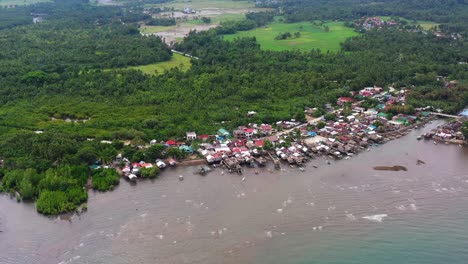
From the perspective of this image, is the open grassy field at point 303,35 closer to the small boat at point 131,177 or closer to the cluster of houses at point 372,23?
the cluster of houses at point 372,23

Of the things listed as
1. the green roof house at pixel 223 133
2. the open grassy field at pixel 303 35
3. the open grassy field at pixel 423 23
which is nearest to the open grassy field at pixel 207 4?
the open grassy field at pixel 303 35

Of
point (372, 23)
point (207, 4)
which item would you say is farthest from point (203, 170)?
point (207, 4)

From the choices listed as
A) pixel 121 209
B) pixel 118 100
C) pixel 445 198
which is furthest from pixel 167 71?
pixel 445 198

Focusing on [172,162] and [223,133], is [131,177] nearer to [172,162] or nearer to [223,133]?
[172,162]

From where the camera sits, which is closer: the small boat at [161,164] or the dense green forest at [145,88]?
the dense green forest at [145,88]

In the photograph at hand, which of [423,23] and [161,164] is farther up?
[423,23]

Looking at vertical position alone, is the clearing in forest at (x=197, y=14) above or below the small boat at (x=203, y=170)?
above
